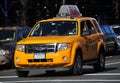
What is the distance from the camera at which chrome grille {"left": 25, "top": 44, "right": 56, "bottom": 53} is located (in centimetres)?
1711

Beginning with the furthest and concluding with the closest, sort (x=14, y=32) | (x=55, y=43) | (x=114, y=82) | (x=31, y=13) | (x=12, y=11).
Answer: (x=12, y=11) → (x=31, y=13) → (x=14, y=32) → (x=55, y=43) → (x=114, y=82)

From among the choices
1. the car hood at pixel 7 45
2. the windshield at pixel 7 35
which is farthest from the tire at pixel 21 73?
the windshield at pixel 7 35

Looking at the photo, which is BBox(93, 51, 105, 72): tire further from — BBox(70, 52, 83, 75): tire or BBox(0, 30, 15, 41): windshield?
BBox(0, 30, 15, 41): windshield

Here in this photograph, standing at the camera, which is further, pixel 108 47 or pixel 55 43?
pixel 108 47

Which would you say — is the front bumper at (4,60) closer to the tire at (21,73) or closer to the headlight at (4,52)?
the headlight at (4,52)

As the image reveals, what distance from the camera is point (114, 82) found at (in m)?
15.3

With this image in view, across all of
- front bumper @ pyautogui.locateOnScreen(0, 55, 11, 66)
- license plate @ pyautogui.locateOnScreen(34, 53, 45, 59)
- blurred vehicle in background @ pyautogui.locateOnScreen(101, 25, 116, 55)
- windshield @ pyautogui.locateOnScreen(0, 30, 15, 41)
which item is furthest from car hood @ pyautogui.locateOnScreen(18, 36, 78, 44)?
blurred vehicle in background @ pyautogui.locateOnScreen(101, 25, 116, 55)

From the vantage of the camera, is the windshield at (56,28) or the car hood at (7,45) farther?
the car hood at (7,45)

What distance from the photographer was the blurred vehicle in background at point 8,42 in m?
22.0

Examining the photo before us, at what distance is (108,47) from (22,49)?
12.8 metres

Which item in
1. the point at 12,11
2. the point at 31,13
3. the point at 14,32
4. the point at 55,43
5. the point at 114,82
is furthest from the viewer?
the point at 12,11

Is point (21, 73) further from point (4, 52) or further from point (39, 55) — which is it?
point (4, 52)

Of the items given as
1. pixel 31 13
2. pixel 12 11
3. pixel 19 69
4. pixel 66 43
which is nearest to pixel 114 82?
pixel 66 43

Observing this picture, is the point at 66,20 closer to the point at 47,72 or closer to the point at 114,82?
the point at 47,72
